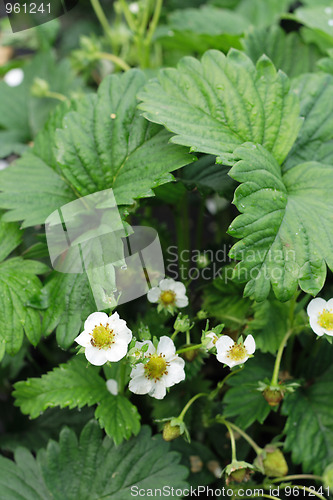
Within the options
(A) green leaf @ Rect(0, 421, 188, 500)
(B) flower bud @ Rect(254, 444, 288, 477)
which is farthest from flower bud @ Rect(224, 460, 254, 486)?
(A) green leaf @ Rect(0, 421, 188, 500)

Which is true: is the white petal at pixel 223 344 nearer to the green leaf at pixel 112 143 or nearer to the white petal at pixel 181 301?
the white petal at pixel 181 301

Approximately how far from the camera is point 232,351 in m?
0.71

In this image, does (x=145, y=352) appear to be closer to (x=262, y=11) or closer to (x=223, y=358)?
(x=223, y=358)

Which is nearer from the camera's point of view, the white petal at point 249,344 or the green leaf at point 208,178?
the white petal at point 249,344

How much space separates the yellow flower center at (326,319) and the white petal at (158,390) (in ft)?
0.80

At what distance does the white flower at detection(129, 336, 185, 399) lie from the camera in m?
0.72

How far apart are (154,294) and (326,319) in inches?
10.3

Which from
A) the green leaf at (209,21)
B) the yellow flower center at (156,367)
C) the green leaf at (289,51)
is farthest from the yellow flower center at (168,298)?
the green leaf at (209,21)

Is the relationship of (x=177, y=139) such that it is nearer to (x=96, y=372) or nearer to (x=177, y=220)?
(x=177, y=220)

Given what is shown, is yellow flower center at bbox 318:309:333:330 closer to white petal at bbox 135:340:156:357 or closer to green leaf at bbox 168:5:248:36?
white petal at bbox 135:340:156:357

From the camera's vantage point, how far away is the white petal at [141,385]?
72cm

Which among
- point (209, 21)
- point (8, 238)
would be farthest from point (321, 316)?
point (209, 21)

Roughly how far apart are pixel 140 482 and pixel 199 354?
0.76 feet

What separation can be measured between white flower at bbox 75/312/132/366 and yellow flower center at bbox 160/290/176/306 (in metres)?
0.13
